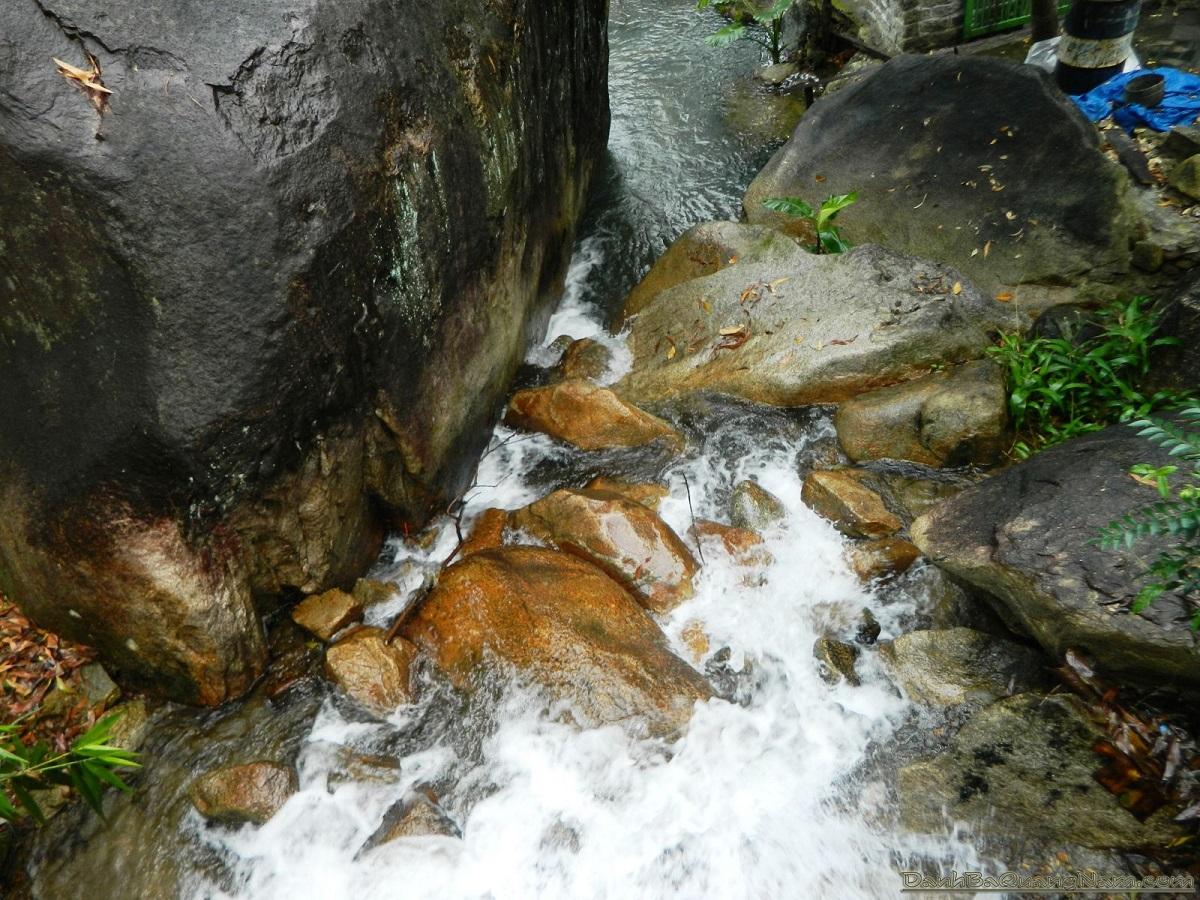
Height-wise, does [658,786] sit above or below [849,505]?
below

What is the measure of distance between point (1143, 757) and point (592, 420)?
3343 millimetres

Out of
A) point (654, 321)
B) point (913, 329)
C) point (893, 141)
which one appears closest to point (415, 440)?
point (654, 321)

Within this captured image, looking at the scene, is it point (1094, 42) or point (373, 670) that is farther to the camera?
point (1094, 42)

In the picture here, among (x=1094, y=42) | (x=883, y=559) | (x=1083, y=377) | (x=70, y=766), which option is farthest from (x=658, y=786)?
(x=1094, y=42)

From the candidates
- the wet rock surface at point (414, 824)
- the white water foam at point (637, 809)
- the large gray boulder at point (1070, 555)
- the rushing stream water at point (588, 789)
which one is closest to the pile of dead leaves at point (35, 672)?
the rushing stream water at point (588, 789)

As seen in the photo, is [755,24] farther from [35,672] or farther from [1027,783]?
[35,672]

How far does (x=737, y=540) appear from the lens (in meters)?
4.48

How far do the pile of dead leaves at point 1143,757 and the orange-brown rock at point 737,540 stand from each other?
5.38 feet

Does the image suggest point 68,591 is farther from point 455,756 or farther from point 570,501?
point 570,501

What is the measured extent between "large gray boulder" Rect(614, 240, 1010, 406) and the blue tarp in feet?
7.04

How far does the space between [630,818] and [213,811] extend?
5.93 feet

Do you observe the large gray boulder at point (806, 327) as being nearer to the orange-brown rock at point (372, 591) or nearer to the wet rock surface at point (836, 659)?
the wet rock surface at point (836, 659)

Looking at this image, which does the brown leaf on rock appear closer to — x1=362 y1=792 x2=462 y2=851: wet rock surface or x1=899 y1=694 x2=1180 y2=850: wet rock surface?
x1=362 y1=792 x2=462 y2=851: wet rock surface

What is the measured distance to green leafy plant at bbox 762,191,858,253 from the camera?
6.12 meters
